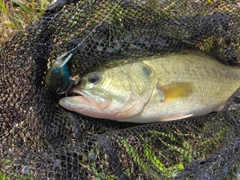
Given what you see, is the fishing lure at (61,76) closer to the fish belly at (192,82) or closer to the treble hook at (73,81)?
the treble hook at (73,81)

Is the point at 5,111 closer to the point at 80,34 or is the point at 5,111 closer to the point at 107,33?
the point at 80,34

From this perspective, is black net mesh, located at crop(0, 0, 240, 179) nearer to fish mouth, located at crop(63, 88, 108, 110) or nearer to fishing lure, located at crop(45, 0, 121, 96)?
fishing lure, located at crop(45, 0, 121, 96)

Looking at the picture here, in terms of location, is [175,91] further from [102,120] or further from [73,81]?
[73,81]

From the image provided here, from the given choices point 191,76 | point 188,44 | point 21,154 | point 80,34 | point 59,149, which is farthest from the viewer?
point 188,44

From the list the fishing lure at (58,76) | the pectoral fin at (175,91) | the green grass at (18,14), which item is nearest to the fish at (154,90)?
the pectoral fin at (175,91)

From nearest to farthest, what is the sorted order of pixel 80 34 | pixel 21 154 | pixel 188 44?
pixel 21 154 → pixel 80 34 → pixel 188 44

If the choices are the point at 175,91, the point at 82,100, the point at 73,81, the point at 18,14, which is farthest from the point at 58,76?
the point at 18,14

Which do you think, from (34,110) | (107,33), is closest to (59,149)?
(34,110)
